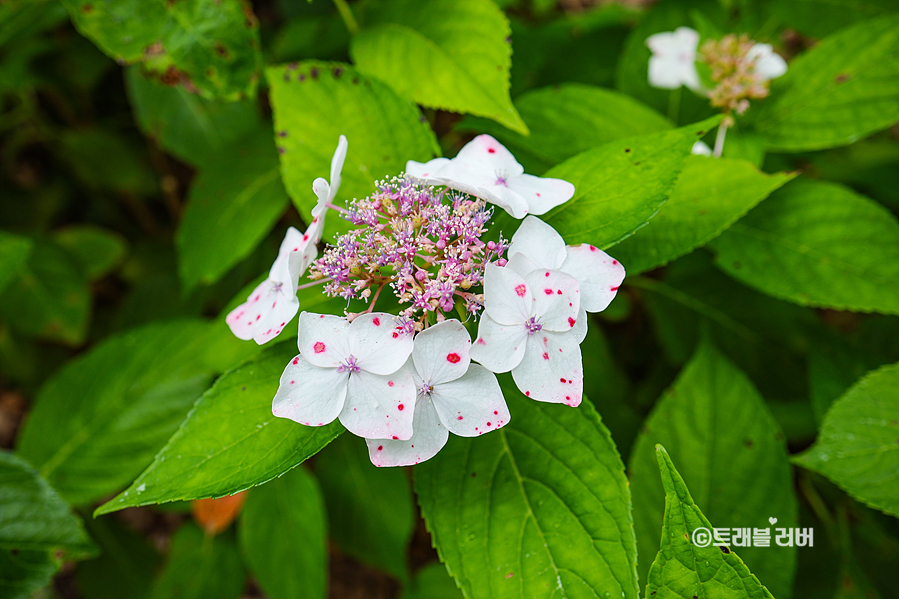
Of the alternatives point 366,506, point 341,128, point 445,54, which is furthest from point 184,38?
point 366,506

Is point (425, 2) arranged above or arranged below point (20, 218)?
above

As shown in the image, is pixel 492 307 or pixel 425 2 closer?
pixel 492 307

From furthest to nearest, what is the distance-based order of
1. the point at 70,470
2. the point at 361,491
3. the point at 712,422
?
the point at 361,491
the point at 70,470
the point at 712,422

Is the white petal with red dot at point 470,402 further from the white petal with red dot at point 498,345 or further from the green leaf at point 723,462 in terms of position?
the green leaf at point 723,462

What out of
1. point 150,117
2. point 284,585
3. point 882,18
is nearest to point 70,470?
point 284,585

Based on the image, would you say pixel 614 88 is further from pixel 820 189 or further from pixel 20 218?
pixel 20 218

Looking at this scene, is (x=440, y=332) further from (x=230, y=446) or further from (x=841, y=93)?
(x=841, y=93)
